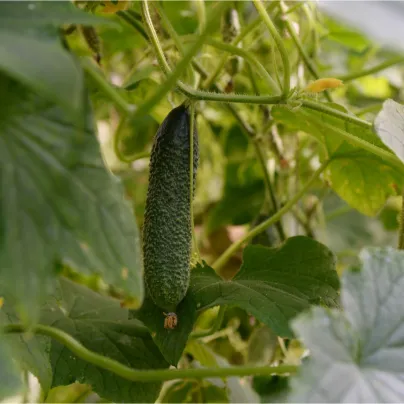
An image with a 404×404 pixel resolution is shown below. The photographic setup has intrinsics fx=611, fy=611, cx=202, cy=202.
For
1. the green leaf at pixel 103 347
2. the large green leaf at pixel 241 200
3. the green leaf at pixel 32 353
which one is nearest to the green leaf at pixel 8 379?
the green leaf at pixel 32 353

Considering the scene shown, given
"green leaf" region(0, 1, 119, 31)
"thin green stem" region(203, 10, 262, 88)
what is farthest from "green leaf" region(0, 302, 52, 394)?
"thin green stem" region(203, 10, 262, 88)

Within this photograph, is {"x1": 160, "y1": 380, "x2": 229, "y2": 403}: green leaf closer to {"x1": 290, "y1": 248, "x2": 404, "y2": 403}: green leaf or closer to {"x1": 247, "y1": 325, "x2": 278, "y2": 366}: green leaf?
{"x1": 247, "y1": 325, "x2": 278, "y2": 366}: green leaf

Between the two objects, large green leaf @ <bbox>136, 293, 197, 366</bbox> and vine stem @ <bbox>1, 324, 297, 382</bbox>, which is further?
large green leaf @ <bbox>136, 293, 197, 366</bbox>

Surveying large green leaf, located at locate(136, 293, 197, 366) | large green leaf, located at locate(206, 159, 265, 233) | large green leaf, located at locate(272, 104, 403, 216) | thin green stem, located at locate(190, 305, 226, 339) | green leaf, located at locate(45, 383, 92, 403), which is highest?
large green leaf, located at locate(272, 104, 403, 216)

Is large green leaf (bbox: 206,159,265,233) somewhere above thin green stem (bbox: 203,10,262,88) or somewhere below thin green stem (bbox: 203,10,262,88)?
below

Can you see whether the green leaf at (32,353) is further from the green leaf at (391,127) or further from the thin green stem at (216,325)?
the green leaf at (391,127)

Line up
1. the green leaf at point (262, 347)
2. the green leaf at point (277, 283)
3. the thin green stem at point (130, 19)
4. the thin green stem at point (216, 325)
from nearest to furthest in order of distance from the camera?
1. the green leaf at point (277, 283)
2. the thin green stem at point (216, 325)
3. the thin green stem at point (130, 19)
4. the green leaf at point (262, 347)

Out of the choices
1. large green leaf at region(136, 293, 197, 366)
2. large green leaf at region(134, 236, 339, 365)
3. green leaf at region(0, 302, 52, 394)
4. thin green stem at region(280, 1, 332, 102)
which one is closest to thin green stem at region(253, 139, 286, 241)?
thin green stem at region(280, 1, 332, 102)

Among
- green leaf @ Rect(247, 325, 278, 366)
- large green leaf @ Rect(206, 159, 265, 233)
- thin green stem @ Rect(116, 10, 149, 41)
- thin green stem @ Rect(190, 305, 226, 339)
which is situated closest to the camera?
thin green stem @ Rect(190, 305, 226, 339)

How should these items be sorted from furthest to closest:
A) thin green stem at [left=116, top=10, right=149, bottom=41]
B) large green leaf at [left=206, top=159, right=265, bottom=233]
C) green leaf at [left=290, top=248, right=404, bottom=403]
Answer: large green leaf at [left=206, top=159, right=265, bottom=233] < thin green stem at [left=116, top=10, right=149, bottom=41] < green leaf at [left=290, top=248, right=404, bottom=403]
